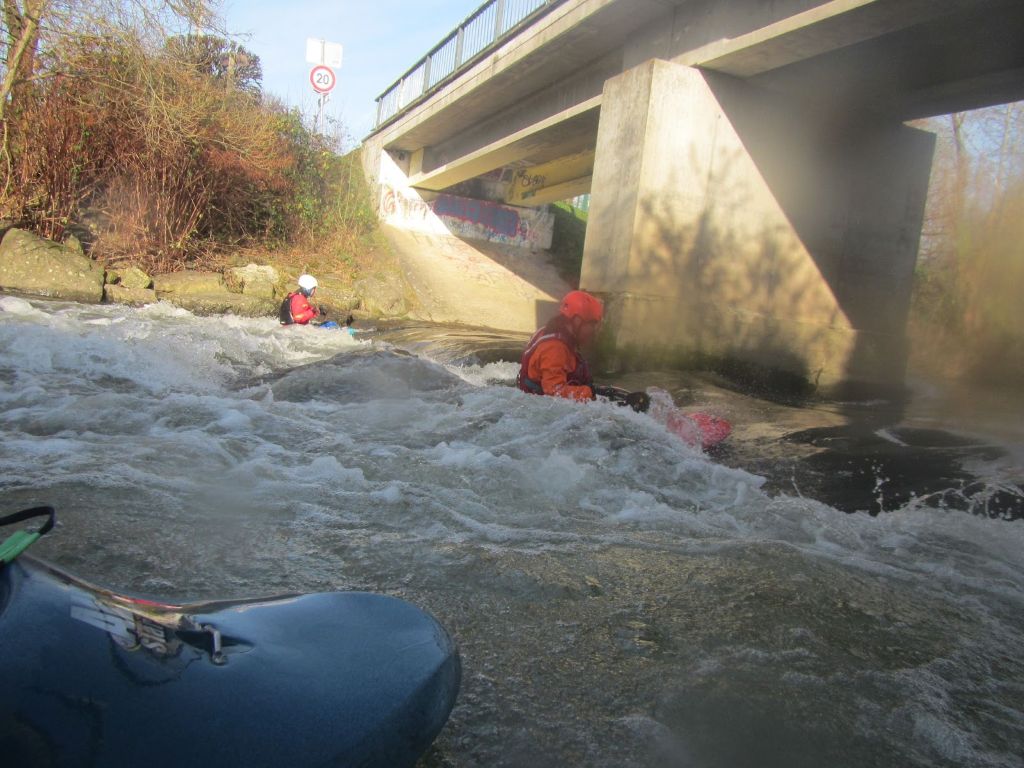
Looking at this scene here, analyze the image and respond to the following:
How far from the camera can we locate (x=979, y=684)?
232cm

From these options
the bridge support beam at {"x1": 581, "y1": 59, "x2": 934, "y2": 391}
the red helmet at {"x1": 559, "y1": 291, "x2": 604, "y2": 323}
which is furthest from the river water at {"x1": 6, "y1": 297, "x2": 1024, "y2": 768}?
the bridge support beam at {"x1": 581, "y1": 59, "x2": 934, "y2": 391}

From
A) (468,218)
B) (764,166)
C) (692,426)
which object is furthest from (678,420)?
(468,218)

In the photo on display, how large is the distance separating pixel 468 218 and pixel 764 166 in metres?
17.2

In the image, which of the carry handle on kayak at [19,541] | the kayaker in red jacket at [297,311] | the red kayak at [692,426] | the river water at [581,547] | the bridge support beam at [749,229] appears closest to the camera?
the carry handle on kayak at [19,541]

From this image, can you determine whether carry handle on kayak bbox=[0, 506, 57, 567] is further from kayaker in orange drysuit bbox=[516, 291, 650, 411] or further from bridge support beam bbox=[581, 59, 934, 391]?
bridge support beam bbox=[581, 59, 934, 391]

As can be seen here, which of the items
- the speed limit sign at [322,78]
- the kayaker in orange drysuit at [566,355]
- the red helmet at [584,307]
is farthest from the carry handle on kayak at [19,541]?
the speed limit sign at [322,78]

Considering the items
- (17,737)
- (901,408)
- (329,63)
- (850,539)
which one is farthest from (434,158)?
(17,737)

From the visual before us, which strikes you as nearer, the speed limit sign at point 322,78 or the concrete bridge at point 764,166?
the concrete bridge at point 764,166

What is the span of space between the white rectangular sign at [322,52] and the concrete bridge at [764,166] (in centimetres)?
1004

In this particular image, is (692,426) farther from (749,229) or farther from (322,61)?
(322,61)

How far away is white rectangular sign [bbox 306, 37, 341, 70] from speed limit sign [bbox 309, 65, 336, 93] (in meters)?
0.18

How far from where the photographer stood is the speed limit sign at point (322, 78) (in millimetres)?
21217

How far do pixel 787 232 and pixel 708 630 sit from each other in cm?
1027

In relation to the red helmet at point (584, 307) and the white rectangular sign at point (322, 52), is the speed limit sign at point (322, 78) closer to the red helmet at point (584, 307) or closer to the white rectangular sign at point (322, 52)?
the white rectangular sign at point (322, 52)
